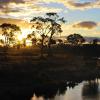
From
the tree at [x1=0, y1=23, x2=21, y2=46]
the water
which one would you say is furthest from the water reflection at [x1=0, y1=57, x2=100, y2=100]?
the tree at [x1=0, y1=23, x2=21, y2=46]

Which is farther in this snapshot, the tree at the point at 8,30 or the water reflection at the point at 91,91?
the tree at the point at 8,30

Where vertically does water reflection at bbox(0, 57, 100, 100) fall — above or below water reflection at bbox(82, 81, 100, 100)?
above

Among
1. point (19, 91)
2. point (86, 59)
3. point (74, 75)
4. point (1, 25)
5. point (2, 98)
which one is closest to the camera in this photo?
point (2, 98)

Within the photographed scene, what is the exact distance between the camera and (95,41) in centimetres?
17400

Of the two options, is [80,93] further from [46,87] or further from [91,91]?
[46,87]

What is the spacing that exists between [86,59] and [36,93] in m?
75.9

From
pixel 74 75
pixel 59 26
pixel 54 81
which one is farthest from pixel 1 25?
pixel 54 81

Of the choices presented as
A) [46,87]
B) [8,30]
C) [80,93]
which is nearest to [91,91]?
[80,93]

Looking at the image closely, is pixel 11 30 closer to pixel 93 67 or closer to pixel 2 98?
pixel 93 67

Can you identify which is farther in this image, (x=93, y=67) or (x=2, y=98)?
(x=93, y=67)

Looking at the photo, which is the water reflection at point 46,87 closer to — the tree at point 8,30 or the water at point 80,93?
the water at point 80,93

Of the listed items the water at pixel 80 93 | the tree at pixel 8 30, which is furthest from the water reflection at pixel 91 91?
the tree at pixel 8 30

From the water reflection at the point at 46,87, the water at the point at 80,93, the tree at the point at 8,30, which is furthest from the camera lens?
the tree at the point at 8,30

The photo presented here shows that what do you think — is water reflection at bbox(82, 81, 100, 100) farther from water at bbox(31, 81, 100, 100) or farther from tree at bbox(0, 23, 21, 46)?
tree at bbox(0, 23, 21, 46)
